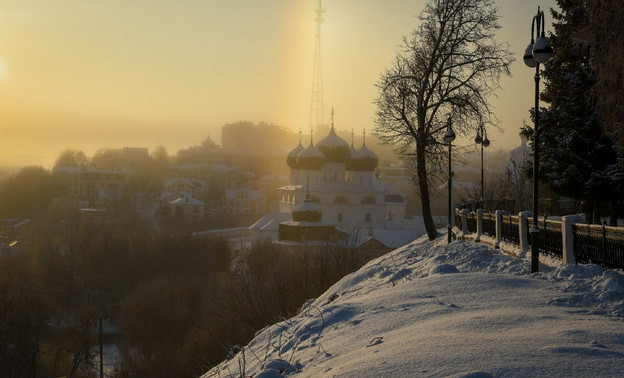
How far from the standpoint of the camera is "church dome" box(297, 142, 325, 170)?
60.1 metres

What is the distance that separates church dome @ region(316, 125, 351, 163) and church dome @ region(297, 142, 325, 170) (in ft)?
3.99

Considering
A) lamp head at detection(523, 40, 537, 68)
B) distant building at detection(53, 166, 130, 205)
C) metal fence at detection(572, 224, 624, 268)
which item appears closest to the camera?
metal fence at detection(572, 224, 624, 268)

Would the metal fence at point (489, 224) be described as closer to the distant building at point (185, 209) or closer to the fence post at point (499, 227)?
→ the fence post at point (499, 227)

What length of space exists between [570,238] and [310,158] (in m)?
48.8

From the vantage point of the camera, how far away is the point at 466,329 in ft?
25.2

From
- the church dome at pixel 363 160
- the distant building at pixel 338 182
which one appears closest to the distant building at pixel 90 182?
the distant building at pixel 338 182

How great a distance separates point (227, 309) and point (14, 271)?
1104 inches

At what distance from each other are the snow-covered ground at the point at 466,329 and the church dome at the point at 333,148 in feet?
157

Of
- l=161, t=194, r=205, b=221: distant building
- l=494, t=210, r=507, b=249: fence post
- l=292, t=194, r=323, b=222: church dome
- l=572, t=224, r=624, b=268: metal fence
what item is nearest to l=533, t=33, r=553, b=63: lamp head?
l=572, t=224, r=624, b=268: metal fence

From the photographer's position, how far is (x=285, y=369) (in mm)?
8484

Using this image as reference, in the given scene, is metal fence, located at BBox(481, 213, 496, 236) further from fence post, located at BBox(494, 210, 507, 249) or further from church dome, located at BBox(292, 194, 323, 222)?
church dome, located at BBox(292, 194, 323, 222)

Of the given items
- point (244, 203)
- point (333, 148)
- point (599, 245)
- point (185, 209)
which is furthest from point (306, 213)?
point (244, 203)

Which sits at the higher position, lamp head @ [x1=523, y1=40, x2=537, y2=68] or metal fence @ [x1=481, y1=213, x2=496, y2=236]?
lamp head @ [x1=523, y1=40, x2=537, y2=68]

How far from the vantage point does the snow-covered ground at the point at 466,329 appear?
631 centimetres
